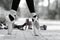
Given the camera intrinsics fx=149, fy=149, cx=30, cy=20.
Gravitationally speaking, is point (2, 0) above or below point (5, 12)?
above

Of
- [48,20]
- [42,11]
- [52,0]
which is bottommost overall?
[48,20]

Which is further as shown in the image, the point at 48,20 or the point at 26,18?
the point at 48,20

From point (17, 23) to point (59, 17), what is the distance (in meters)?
1.59

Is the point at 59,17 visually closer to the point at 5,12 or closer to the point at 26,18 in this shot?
the point at 26,18

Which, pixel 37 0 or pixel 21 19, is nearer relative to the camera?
pixel 21 19

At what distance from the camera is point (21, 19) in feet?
15.1

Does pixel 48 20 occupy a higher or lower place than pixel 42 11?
lower

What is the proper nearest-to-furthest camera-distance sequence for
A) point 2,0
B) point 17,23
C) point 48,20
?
point 17,23, point 2,0, point 48,20

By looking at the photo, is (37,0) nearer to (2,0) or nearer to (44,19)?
(44,19)

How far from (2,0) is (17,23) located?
96cm

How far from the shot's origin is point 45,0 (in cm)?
517

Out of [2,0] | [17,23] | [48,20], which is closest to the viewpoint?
[17,23]

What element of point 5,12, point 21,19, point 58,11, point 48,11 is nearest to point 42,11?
point 48,11

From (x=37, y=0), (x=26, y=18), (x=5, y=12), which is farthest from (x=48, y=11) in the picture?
(x=5, y=12)
